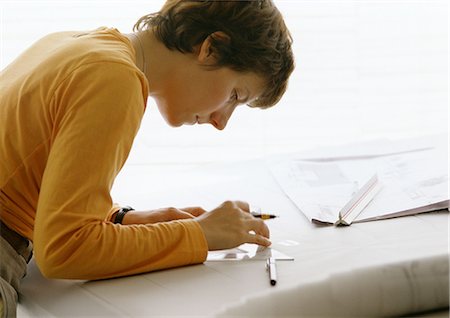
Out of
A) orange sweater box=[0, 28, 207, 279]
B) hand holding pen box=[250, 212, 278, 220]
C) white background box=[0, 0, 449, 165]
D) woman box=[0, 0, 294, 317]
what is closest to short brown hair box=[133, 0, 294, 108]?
woman box=[0, 0, 294, 317]

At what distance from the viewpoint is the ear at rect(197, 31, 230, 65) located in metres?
1.42

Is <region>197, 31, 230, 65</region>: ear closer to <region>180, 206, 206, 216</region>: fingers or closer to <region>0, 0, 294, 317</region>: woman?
<region>0, 0, 294, 317</region>: woman

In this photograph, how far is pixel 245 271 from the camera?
126 cm

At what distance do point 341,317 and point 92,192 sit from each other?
42 cm

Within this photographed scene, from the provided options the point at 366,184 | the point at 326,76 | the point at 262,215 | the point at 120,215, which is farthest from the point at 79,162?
the point at 326,76

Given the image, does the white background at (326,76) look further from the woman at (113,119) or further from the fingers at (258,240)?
the fingers at (258,240)

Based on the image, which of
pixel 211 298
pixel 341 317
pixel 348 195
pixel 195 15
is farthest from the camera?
pixel 348 195

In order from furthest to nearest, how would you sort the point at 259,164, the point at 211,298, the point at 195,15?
the point at 259,164, the point at 195,15, the point at 211,298

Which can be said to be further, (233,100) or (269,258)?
(233,100)

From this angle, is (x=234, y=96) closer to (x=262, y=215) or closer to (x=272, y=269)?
(x=262, y=215)

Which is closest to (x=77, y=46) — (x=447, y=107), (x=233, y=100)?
(x=233, y=100)

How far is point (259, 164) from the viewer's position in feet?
6.18

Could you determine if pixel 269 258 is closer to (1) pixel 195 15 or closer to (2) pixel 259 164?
(1) pixel 195 15

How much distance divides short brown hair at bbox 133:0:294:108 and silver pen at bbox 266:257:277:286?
0.36 m
